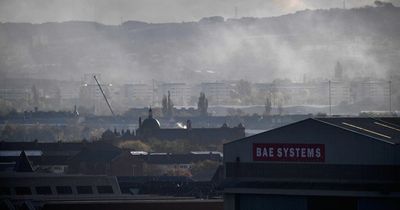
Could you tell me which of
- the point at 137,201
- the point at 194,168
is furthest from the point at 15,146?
the point at 137,201

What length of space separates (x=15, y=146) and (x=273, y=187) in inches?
3344

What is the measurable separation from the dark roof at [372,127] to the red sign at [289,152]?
1013 mm

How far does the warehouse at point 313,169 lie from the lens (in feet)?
140

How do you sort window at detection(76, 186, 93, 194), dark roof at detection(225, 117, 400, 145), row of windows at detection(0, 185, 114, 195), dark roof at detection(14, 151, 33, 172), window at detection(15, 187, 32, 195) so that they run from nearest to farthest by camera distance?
dark roof at detection(225, 117, 400, 145) < row of windows at detection(0, 185, 114, 195) < window at detection(15, 187, 32, 195) < window at detection(76, 186, 93, 194) < dark roof at detection(14, 151, 33, 172)

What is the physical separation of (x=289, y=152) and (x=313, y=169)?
2.47ft

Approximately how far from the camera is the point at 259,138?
44.2 meters

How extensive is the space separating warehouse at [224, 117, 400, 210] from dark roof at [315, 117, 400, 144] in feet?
0.50

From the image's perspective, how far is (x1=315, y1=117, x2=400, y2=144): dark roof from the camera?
44.3m

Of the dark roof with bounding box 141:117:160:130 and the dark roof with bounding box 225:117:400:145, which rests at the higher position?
the dark roof with bounding box 225:117:400:145

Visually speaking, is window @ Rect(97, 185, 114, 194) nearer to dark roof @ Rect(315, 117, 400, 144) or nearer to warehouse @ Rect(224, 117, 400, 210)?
dark roof @ Rect(315, 117, 400, 144)

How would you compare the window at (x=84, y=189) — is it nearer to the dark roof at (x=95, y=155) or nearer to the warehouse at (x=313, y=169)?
the warehouse at (x=313, y=169)

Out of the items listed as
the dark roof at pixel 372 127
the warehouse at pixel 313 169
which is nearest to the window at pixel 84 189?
the dark roof at pixel 372 127

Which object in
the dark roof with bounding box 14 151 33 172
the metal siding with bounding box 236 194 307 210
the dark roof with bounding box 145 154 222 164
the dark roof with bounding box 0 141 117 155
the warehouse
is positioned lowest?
the dark roof with bounding box 145 154 222 164

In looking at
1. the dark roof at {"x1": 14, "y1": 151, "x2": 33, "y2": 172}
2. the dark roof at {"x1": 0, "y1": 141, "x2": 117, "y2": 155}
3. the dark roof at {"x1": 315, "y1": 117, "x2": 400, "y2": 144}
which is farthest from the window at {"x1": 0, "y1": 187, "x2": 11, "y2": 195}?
the dark roof at {"x1": 0, "y1": 141, "x2": 117, "y2": 155}
